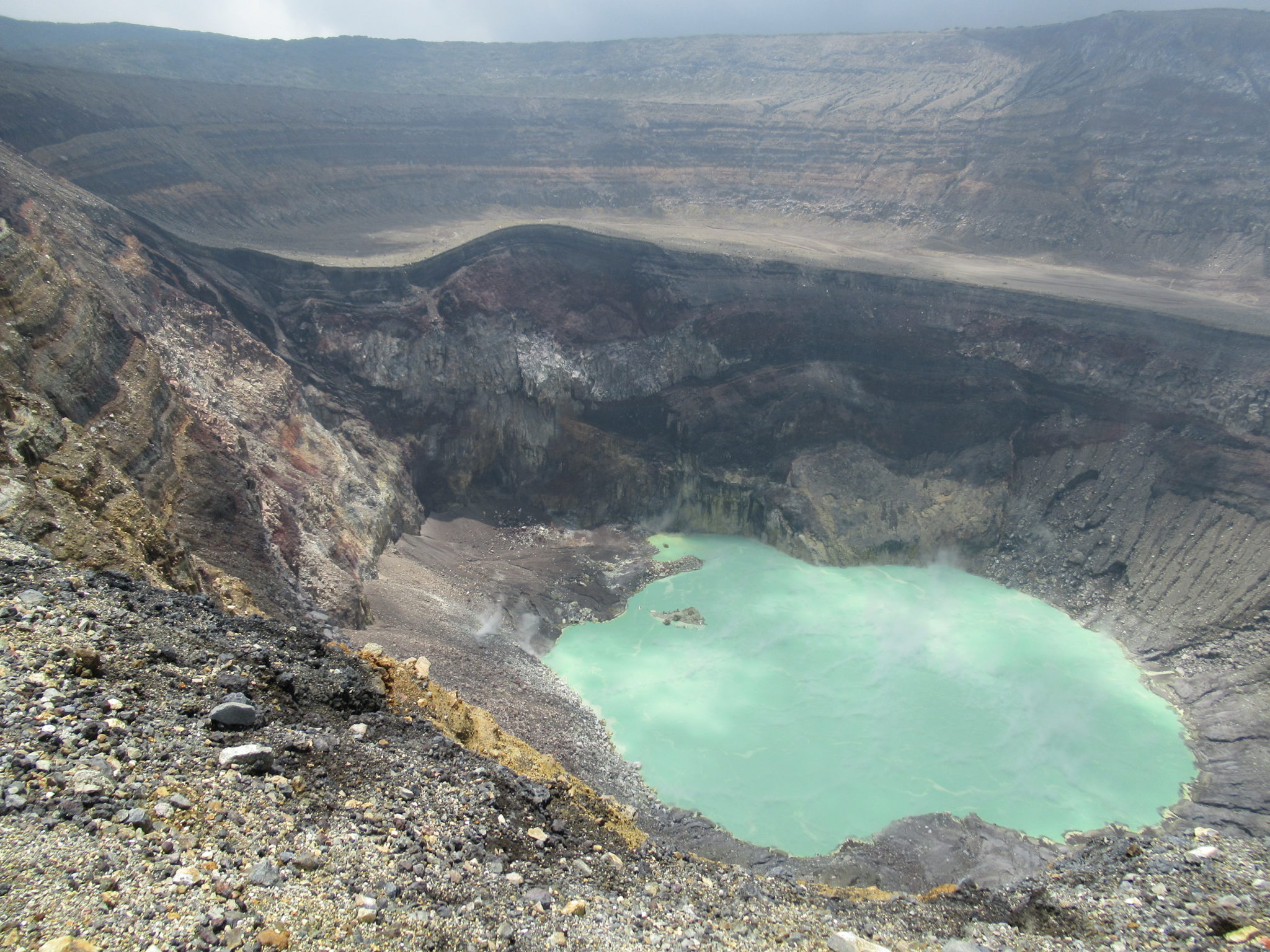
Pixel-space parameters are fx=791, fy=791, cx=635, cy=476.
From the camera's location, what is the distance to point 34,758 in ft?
23.6

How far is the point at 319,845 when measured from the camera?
26.5 ft

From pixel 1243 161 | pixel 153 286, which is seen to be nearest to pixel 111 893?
pixel 153 286

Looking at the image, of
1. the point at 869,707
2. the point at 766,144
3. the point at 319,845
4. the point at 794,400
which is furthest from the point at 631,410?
the point at 319,845

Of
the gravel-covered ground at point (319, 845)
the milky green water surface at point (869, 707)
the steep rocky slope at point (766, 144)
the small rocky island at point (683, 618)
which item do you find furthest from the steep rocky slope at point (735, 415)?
the gravel-covered ground at point (319, 845)

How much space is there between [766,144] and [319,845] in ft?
220

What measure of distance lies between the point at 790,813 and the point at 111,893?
20.3m

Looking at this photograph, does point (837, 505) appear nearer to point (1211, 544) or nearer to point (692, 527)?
point (692, 527)

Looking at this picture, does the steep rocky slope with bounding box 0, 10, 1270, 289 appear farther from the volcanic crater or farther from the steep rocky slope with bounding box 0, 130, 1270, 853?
the steep rocky slope with bounding box 0, 130, 1270, 853

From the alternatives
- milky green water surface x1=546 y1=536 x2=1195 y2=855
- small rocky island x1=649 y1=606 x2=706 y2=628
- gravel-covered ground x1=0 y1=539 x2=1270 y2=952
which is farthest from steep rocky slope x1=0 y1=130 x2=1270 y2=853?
gravel-covered ground x1=0 y1=539 x2=1270 y2=952

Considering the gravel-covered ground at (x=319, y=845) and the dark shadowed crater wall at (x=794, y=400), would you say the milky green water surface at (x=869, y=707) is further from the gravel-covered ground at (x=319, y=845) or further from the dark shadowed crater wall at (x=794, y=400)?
the gravel-covered ground at (x=319, y=845)

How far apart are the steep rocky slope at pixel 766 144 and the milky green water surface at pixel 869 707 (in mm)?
27670

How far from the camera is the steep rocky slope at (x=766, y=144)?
45344 millimetres

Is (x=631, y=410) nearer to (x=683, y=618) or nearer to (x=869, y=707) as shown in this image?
(x=683, y=618)

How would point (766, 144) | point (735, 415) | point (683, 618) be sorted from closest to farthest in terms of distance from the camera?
1. point (683, 618)
2. point (735, 415)
3. point (766, 144)
